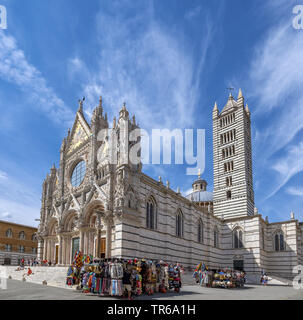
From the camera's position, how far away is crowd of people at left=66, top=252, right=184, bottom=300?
14422mm

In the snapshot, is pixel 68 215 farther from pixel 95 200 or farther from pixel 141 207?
pixel 141 207

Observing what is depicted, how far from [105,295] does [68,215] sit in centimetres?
1790

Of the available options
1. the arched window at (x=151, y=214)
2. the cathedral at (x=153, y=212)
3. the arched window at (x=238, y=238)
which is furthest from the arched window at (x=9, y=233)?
the arched window at (x=238, y=238)

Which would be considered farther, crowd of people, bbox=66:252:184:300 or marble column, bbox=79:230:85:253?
marble column, bbox=79:230:85:253

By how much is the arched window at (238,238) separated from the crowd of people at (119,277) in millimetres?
24030

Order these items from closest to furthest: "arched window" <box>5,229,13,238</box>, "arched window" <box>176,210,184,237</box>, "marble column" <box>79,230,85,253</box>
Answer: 1. "marble column" <box>79,230,85,253</box>
2. "arched window" <box>176,210,184,237</box>
3. "arched window" <box>5,229,13,238</box>

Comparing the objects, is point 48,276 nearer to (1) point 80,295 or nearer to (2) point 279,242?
(1) point 80,295

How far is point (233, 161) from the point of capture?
4403 cm

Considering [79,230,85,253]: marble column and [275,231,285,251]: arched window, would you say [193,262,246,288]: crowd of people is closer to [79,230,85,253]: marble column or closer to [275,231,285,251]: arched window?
[79,230,85,253]: marble column

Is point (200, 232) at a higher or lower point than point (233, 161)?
lower

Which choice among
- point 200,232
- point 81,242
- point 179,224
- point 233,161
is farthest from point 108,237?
point 233,161

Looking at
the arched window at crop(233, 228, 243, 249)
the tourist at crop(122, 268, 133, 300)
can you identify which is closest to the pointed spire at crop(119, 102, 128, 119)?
the tourist at crop(122, 268, 133, 300)

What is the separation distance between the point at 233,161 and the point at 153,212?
20.0 meters

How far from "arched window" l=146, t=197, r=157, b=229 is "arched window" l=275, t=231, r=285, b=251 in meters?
21.4
